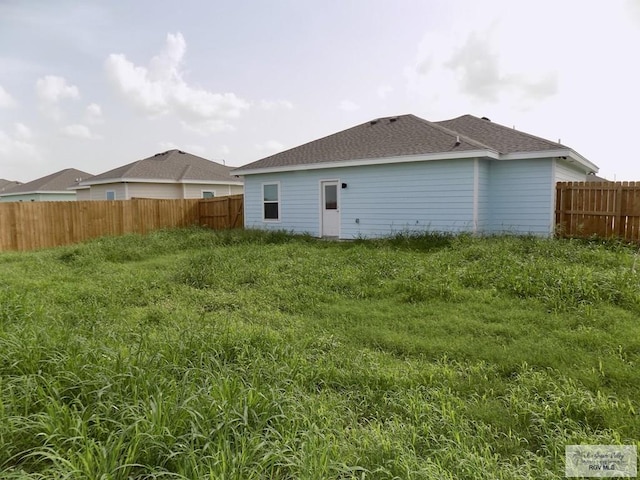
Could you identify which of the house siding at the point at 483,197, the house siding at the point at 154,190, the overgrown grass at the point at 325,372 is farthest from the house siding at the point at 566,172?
the house siding at the point at 154,190

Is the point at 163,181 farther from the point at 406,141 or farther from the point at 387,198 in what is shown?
the point at 406,141

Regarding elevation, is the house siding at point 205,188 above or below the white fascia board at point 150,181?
below

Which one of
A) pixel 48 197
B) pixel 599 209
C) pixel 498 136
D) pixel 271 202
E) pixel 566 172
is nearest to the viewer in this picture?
pixel 599 209

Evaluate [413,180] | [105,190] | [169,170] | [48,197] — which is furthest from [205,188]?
[48,197]

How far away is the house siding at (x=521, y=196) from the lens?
10055mm

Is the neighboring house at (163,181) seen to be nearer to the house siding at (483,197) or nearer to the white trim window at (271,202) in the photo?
the white trim window at (271,202)

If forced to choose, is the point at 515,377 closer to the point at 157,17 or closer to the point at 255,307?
the point at 255,307

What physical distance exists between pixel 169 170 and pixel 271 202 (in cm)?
886

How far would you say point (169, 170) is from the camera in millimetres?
20453

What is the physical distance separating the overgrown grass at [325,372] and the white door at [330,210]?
233 inches

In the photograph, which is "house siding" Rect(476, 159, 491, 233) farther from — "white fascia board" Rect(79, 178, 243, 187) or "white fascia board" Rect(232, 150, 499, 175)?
"white fascia board" Rect(79, 178, 243, 187)

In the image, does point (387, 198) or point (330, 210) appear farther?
point (330, 210)

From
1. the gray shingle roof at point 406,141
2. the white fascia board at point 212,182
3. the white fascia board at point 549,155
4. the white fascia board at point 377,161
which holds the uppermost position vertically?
the gray shingle roof at point 406,141

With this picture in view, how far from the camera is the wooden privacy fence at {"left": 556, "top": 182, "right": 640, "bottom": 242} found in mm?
9156
